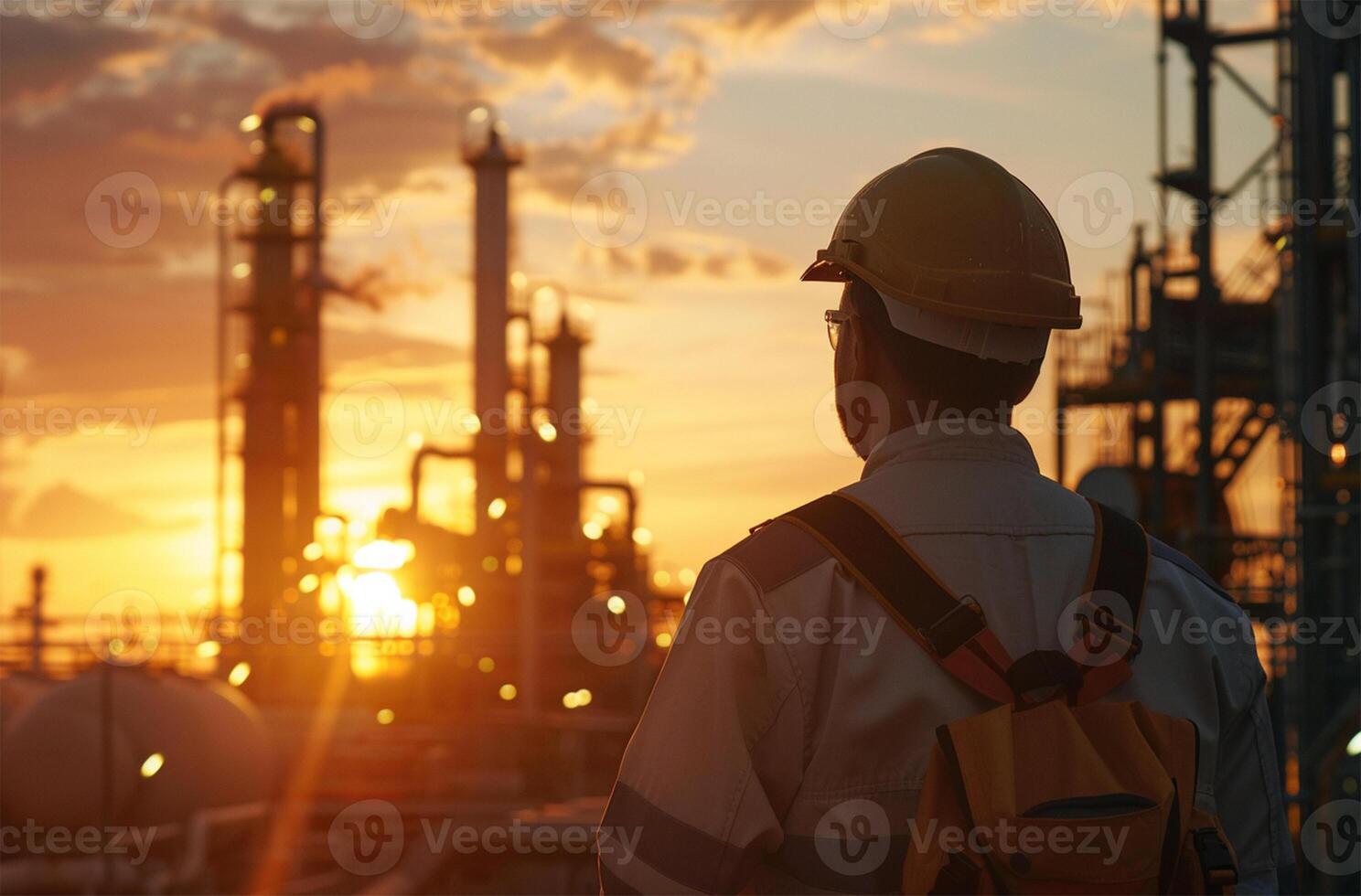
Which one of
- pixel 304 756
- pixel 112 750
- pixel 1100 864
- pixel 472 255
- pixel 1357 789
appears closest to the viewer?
pixel 1100 864

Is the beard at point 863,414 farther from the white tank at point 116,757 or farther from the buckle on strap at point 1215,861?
the white tank at point 116,757

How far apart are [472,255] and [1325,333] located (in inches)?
593

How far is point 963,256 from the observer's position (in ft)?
6.70

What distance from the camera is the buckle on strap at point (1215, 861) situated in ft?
5.95

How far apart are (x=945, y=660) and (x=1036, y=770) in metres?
0.16

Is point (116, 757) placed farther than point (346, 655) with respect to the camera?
No

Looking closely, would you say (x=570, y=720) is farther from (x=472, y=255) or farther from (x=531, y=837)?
(x=472, y=255)

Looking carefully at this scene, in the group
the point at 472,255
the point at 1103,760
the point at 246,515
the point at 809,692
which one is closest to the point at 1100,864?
the point at 1103,760

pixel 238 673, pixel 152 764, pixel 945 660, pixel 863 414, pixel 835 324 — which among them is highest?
pixel 835 324

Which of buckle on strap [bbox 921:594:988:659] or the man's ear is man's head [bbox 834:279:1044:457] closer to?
the man's ear

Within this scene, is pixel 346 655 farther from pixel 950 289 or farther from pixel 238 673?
pixel 950 289

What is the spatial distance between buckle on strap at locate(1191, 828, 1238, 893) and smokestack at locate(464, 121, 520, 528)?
75.6 ft

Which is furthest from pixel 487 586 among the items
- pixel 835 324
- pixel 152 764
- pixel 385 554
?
pixel 835 324

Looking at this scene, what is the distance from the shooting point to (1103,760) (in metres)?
1.79
